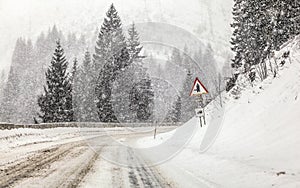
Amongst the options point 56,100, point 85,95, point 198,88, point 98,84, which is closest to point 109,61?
point 98,84

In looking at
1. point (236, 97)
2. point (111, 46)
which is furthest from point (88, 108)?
point (236, 97)

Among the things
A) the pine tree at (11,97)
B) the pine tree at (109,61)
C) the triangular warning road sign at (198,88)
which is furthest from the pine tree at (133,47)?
the triangular warning road sign at (198,88)

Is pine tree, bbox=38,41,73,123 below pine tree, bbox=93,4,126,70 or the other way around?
below

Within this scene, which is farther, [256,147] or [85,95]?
[85,95]

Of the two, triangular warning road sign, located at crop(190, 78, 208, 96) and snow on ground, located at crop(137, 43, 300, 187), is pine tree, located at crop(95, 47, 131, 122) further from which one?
snow on ground, located at crop(137, 43, 300, 187)

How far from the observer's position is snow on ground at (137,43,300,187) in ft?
18.3

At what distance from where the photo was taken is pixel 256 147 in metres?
7.51

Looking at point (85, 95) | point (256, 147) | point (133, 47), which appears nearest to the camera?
point (256, 147)

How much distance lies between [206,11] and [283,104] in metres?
198

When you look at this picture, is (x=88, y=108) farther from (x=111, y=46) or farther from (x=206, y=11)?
(x=206, y=11)

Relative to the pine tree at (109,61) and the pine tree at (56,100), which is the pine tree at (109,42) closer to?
A: the pine tree at (109,61)

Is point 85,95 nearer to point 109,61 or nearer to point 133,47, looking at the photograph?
point 109,61

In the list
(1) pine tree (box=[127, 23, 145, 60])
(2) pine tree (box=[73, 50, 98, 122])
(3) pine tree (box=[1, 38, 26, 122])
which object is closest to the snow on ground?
(2) pine tree (box=[73, 50, 98, 122])

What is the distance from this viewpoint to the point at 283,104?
8.41 m
